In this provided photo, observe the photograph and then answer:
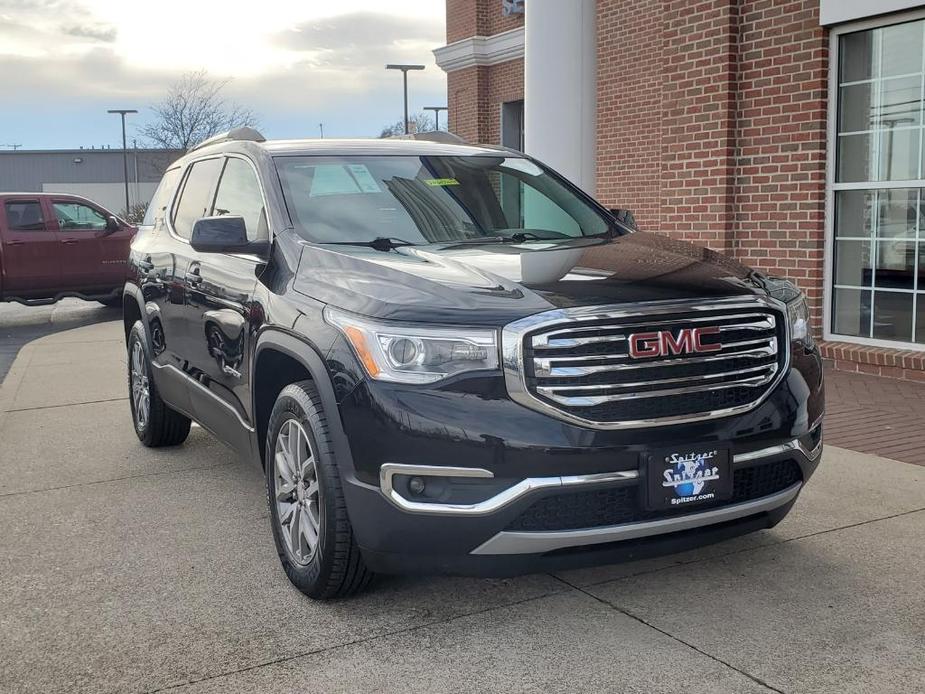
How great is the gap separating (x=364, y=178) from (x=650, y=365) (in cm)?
194

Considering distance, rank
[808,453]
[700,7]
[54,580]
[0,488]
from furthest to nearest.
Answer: [700,7] → [0,488] → [54,580] → [808,453]

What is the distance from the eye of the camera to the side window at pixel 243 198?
4.86 metres

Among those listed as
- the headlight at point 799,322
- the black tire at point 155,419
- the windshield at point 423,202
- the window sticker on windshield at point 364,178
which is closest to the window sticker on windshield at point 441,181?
the windshield at point 423,202

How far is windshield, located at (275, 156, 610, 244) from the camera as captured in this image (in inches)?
184

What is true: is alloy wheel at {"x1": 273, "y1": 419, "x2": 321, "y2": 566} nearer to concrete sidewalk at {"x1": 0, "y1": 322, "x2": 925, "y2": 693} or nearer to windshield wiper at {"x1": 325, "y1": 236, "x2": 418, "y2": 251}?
concrete sidewalk at {"x1": 0, "y1": 322, "x2": 925, "y2": 693}

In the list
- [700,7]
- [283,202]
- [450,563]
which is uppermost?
[700,7]

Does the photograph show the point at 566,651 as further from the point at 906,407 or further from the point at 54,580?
the point at 906,407

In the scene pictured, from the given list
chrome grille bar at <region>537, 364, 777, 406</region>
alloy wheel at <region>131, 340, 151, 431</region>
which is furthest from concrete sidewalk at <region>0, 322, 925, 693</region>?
alloy wheel at <region>131, 340, 151, 431</region>

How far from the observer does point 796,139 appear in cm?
884

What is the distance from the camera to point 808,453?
402 centimetres

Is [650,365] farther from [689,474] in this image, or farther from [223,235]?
[223,235]

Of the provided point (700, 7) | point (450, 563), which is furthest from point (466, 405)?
point (700, 7)

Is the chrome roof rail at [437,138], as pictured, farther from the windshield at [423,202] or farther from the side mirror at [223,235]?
the side mirror at [223,235]

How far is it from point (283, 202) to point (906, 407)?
477 cm
